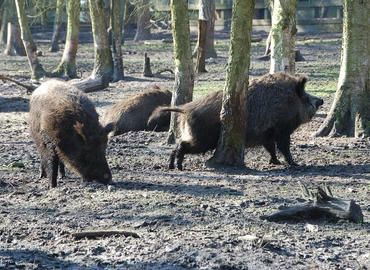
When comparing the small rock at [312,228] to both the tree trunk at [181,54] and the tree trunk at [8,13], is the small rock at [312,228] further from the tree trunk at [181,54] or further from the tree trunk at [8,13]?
the tree trunk at [8,13]

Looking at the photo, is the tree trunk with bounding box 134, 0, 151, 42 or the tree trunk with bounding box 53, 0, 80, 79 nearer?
the tree trunk with bounding box 53, 0, 80, 79

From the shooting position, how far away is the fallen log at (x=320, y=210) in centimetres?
670

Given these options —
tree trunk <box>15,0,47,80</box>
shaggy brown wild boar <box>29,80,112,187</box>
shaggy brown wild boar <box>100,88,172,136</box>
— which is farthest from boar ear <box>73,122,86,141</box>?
tree trunk <box>15,0,47,80</box>

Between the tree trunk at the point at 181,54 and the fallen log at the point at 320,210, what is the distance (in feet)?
14.9

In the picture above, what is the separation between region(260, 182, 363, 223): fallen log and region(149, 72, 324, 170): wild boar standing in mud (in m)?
3.03

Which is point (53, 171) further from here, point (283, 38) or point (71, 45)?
point (71, 45)

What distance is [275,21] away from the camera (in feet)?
44.0

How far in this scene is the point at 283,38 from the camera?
13.2 meters

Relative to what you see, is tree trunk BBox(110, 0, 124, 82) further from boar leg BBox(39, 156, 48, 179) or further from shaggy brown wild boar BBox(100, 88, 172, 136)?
boar leg BBox(39, 156, 48, 179)

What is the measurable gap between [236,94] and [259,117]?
82cm

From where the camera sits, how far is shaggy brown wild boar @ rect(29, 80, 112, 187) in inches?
342

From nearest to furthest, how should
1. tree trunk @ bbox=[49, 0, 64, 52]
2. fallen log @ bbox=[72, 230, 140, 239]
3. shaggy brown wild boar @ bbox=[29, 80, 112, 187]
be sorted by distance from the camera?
fallen log @ bbox=[72, 230, 140, 239] < shaggy brown wild boar @ bbox=[29, 80, 112, 187] < tree trunk @ bbox=[49, 0, 64, 52]

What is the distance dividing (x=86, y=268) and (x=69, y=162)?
130 inches

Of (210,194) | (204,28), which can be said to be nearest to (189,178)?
(210,194)
